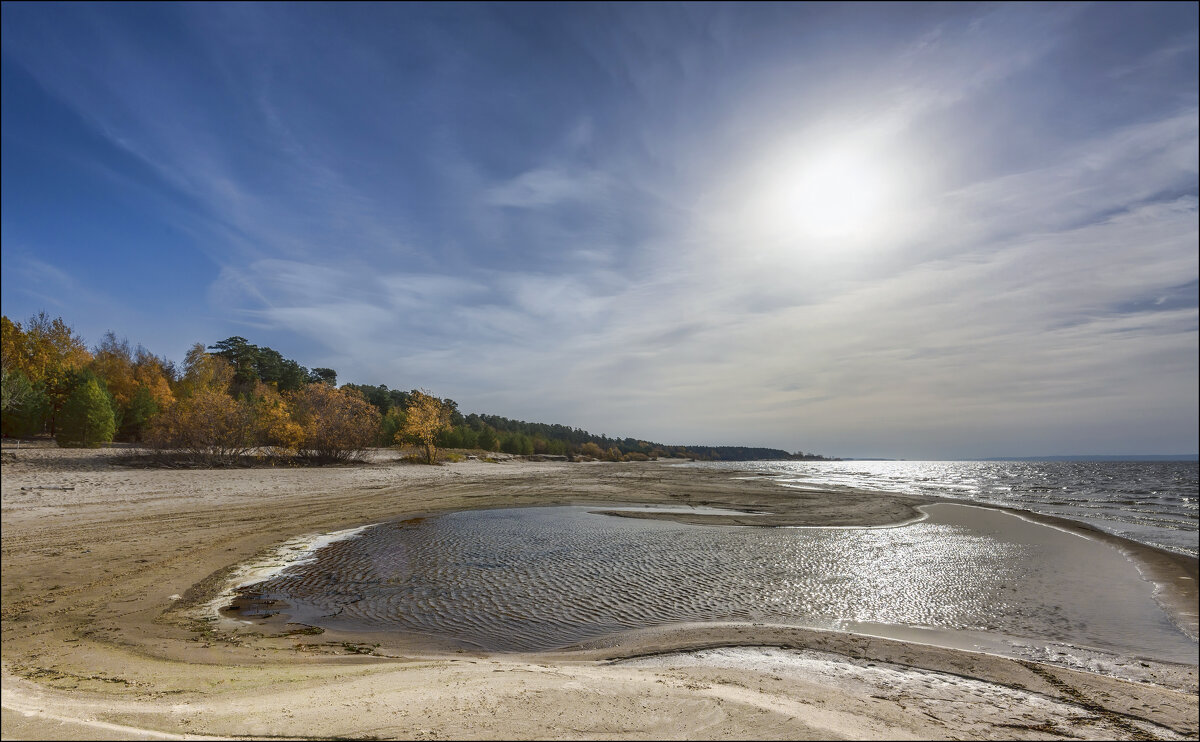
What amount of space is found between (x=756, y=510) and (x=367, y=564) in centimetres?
1999

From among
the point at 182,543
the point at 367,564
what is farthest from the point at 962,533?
the point at 182,543

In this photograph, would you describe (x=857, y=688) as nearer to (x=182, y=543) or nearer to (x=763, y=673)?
(x=763, y=673)

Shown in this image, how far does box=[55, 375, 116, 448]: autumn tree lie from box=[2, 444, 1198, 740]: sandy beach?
23cm

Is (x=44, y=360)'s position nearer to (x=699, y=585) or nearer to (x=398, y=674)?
(x=398, y=674)

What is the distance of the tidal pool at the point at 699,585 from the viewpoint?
8.85m

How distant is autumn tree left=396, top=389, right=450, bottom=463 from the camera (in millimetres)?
50781

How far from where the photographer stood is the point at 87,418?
5.19 meters

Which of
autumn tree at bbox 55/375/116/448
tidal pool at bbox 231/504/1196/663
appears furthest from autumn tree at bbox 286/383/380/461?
autumn tree at bbox 55/375/116/448

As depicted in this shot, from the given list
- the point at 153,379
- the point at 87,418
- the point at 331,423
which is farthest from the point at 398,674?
the point at 331,423

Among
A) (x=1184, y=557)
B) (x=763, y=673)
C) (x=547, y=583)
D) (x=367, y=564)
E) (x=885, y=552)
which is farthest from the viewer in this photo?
(x=1184, y=557)

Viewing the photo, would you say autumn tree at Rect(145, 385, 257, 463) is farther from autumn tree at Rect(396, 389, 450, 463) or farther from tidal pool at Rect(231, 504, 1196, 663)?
autumn tree at Rect(396, 389, 450, 463)

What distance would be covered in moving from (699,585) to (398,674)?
7.76 m

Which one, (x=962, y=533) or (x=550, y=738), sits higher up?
(x=550, y=738)

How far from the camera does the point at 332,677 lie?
206 inches
